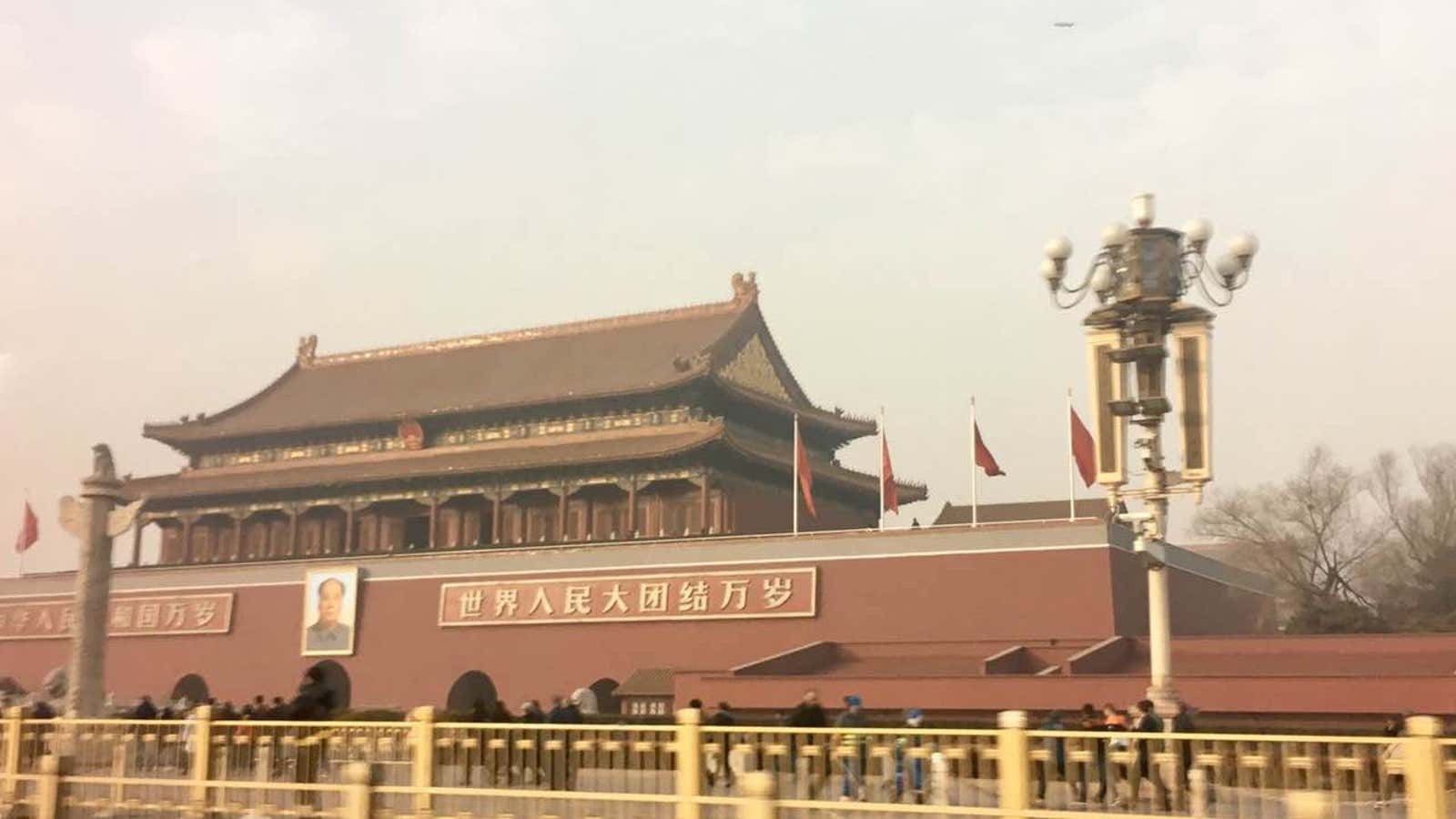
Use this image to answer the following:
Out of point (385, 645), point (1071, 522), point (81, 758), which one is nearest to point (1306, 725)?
point (1071, 522)

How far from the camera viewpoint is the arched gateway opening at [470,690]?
27.8 m

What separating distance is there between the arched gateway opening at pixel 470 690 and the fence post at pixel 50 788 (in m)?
18.1

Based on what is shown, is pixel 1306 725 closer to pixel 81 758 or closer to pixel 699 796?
pixel 699 796

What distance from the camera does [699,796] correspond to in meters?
7.36

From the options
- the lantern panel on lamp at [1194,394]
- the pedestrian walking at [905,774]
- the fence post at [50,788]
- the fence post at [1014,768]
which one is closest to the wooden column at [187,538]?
the fence post at [50,788]

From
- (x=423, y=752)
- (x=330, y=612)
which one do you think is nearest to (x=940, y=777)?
(x=423, y=752)

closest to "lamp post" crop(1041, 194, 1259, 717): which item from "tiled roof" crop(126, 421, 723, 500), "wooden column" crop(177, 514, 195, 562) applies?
"tiled roof" crop(126, 421, 723, 500)

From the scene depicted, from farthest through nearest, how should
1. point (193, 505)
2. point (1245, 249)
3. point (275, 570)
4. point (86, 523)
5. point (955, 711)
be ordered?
point (193, 505)
point (275, 570)
point (955, 711)
point (86, 523)
point (1245, 249)

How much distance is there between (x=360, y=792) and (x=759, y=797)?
2858mm

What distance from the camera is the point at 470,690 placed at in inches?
1110

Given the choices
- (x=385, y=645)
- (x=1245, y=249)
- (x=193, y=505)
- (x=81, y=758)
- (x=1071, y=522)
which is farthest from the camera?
(x=193, y=505)

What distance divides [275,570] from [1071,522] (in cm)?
1818

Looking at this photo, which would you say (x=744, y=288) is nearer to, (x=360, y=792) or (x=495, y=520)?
(x=495, y=520)

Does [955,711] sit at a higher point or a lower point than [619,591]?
lower
